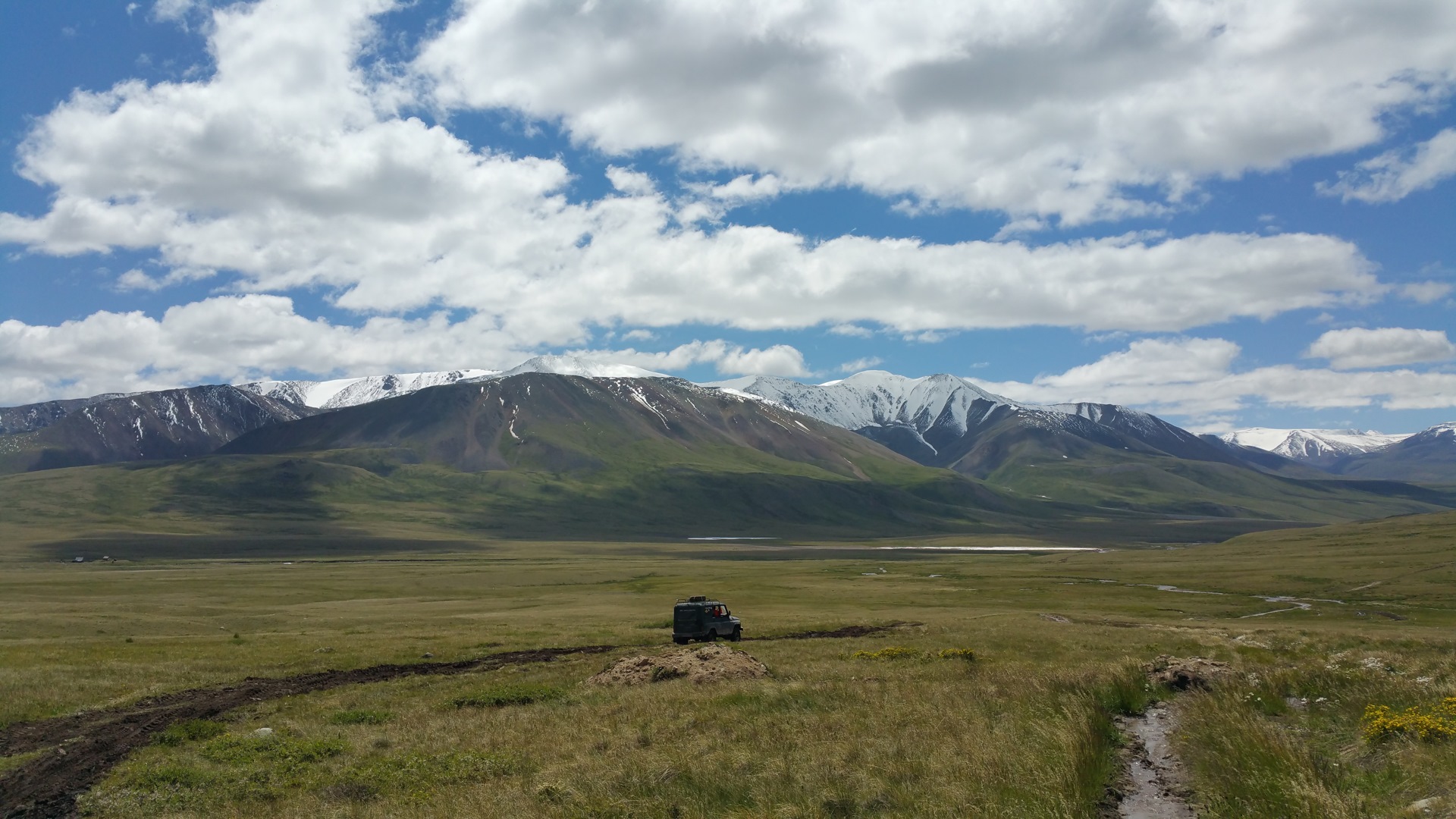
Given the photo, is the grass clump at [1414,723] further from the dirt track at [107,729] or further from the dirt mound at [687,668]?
the dirt track at [107,729]

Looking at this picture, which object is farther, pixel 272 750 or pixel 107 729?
pixel 107 729

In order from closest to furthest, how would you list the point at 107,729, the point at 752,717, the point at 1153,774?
the point at 1153,774, the point at 752,717, the point at 107,729

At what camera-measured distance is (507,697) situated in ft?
89.7

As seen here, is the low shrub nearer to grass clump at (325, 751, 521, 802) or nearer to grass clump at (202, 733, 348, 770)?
grass clump at (325, 751, 521, 802)

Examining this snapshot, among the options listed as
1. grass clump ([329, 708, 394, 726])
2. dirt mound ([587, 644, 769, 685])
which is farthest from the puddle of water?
grass clump ([329, 708, 394, 726])

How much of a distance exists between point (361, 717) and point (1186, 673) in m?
24.2

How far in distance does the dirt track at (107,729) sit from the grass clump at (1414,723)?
2411cm

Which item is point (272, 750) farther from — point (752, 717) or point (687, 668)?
point (687, 668)

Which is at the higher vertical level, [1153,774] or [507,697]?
[1153,774]

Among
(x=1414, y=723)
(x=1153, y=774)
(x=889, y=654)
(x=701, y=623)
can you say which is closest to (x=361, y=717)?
(x=1153, y=774)

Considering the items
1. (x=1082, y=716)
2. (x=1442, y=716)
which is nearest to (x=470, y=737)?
(x=1082, y=716)

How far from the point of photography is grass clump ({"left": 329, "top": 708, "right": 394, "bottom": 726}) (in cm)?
2461

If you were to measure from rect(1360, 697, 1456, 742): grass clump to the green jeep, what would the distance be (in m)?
32.8

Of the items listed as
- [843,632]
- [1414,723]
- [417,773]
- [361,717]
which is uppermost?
[1414,723]
